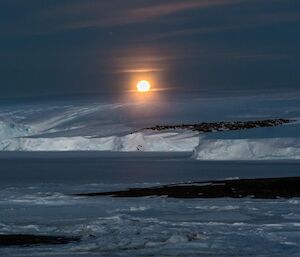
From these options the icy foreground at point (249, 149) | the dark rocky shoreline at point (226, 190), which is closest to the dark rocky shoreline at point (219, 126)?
the icy foreground at point (249, 149)

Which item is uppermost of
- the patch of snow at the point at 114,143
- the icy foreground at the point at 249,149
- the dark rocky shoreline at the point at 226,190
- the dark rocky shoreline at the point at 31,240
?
the patch of snow at the point at 114,143

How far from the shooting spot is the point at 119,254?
1378 centimetres

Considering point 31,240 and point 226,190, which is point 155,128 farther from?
point 31,240

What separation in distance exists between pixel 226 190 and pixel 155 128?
165 feet

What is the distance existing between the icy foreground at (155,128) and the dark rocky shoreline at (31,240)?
99.4ft

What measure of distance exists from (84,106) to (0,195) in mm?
75574

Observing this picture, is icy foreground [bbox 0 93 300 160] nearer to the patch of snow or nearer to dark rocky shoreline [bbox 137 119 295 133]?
the patch of snow

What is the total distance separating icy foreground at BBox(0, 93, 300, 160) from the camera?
4791 centimetres

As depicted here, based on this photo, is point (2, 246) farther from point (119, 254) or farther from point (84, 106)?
point (84, 106)

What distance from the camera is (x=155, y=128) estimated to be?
77438mm

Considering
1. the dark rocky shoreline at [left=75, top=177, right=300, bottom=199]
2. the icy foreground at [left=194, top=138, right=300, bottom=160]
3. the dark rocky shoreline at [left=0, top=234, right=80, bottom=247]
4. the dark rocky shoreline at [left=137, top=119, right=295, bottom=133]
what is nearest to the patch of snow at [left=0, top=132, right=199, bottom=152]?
the dark rocky shoreline at [left=137, top=119, right=295, bottom=133]

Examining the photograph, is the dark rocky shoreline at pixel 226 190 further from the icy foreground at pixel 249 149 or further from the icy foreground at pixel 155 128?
the icy foreground at pixel 155 128

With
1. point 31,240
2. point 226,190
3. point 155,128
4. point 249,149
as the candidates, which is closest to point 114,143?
point 155,128

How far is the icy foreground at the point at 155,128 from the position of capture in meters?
47.9
